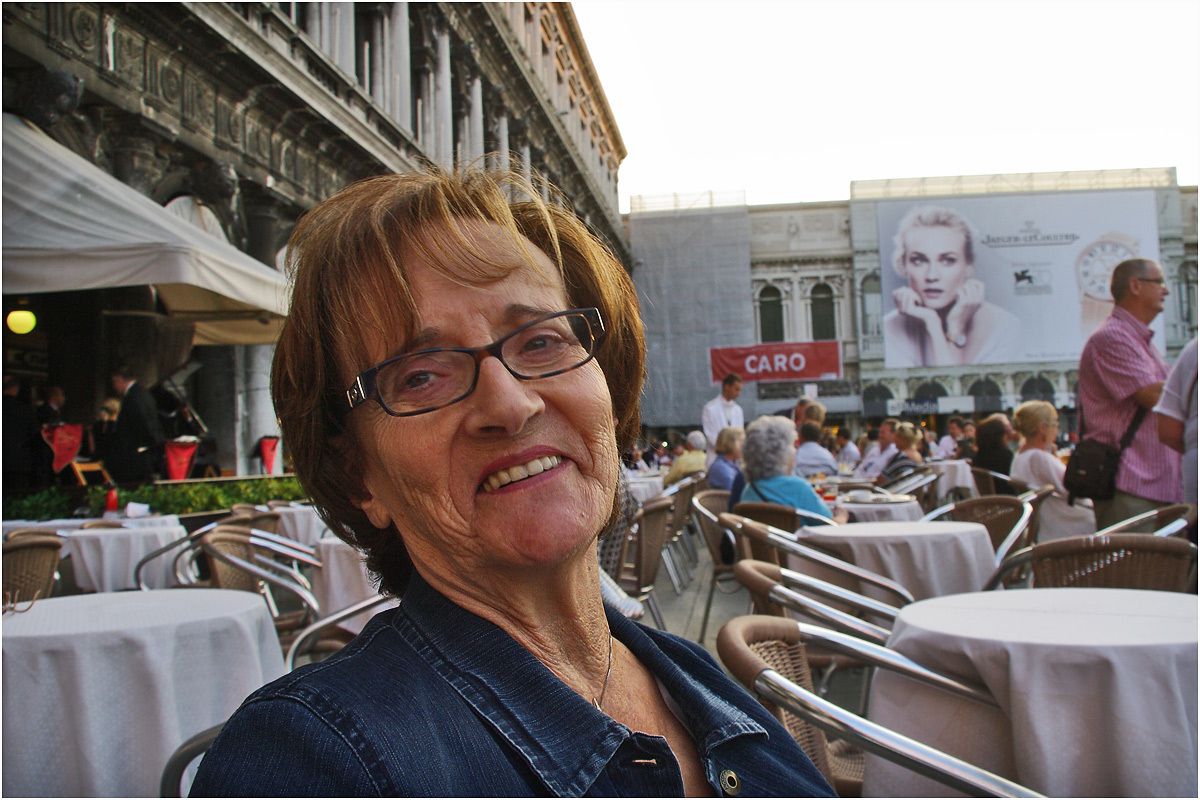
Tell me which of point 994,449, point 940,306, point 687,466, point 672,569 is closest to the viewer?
point 672,569

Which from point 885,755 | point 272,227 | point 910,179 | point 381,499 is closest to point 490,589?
point 381,499

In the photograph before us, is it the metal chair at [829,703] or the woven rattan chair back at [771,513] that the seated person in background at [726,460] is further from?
the metal chair at [829,703]

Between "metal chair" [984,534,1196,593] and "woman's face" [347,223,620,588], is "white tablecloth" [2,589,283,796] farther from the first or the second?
"metal chair" [984,534,1196,593]

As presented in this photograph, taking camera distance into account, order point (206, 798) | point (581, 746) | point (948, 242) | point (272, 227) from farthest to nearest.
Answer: point (948, 242), point (272, 227), point (581, 746), point (206, 798)

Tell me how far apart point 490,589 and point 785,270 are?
135 ft

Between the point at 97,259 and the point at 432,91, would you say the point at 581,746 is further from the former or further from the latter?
the point at 432,91

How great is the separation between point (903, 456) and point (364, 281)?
976 centimetres

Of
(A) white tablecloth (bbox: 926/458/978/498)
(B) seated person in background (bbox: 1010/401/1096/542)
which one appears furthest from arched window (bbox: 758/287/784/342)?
(B) seated person in background (bbox: 1010/401/1096/542)

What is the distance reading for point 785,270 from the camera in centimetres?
4081

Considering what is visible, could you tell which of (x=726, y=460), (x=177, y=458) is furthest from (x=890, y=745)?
(x=177, y=458)

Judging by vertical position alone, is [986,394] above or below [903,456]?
above

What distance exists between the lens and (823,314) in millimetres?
41312

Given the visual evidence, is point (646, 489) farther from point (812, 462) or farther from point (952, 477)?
point (952, 477)

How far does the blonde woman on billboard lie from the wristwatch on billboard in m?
2.78
